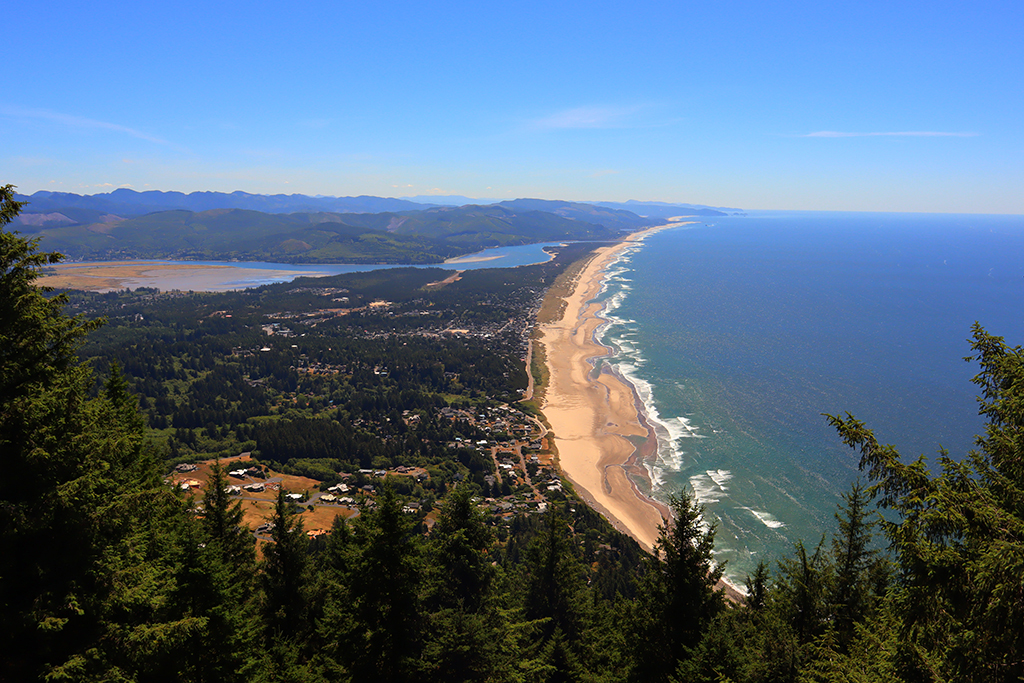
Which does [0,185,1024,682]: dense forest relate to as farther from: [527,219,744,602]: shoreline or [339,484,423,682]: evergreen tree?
[527,219,744,602]: shoreline

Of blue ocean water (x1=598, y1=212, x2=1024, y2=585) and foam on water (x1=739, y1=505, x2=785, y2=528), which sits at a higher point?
blue ocean water (x1=598, y1=212, x2=1024, y2=585)

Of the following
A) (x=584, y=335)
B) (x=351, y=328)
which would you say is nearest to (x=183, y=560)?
(x=584, y=335)

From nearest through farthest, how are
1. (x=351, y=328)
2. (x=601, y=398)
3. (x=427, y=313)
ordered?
1. (x=601, y=398)
2. (x=351, y=328)
3. (x=427, y=313)

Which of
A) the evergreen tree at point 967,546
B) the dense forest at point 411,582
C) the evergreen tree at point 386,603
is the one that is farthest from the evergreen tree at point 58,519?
the evergreen tree at point 967,546

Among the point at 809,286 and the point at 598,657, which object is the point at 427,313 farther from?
the point at 598,657

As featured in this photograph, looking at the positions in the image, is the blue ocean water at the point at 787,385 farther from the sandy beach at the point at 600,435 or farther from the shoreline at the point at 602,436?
the sandy beach at the point at 600,435

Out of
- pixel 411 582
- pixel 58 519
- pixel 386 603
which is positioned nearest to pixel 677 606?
pixel 411 582

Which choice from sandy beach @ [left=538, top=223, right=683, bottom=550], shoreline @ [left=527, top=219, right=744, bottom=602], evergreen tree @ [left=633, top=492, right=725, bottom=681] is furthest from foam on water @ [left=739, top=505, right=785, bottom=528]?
evergreen tree @ [left=633, top=492, right=725, bottom=681]

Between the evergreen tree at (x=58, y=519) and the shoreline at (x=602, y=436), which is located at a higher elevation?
the evergreen tree at (x=58, y=519)
